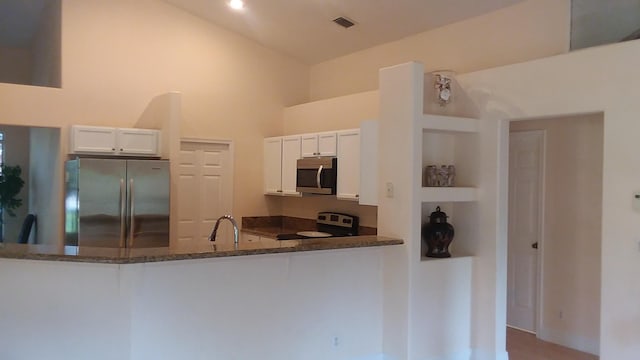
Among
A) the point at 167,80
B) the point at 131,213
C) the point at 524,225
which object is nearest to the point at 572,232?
the point at 524,225

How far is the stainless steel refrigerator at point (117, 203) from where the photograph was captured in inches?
199

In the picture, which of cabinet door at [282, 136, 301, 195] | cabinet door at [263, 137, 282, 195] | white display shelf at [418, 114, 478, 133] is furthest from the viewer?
cabinet door at [263, 137, 282, 195]

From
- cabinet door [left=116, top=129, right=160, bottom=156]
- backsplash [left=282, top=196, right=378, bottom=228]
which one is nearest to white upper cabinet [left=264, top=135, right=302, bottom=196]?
backsplash [left=282, top=196, right=378, bottom=228]

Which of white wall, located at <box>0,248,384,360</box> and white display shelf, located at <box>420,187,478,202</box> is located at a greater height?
white display shelf, located at <box>420,187,478,202</box>

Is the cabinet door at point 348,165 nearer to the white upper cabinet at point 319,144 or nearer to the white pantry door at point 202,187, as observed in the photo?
the white upper cabinet at point 319,144

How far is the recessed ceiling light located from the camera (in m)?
5.61

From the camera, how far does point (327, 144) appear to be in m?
5.70

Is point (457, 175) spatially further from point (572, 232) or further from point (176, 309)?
point (176, 309)

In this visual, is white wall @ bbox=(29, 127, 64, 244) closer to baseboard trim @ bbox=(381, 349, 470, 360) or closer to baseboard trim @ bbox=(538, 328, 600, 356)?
baseboard trim @ bbox=(381, 349, 470, 360)

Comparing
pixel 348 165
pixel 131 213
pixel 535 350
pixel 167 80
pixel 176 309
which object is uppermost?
pixel 167 80

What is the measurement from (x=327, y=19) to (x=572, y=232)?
3.28m

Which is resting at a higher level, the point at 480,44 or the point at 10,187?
the point at 480,44

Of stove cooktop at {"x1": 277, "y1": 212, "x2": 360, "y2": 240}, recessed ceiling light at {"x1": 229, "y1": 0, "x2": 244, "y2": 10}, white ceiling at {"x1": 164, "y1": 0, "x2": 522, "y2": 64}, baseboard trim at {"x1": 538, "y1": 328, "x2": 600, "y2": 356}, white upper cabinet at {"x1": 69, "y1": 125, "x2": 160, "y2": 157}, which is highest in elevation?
recessed ceiling light at {"x1": 229, "y1": 0, "x2": 244, "y2": 10}

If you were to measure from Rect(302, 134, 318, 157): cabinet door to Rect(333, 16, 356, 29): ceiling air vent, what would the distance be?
1234mm
